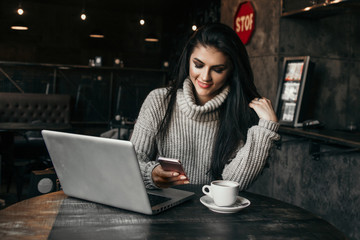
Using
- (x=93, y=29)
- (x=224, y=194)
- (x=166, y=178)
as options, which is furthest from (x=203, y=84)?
(x=93, y=29)

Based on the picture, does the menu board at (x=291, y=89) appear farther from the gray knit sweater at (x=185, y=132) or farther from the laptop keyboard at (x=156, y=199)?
the laptop keyboard at (x=156, y=199)

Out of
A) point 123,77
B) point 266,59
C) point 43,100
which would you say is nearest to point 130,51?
point 123,77

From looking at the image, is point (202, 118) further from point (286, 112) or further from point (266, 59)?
point (266, 59)

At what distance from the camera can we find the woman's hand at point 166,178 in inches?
50.1

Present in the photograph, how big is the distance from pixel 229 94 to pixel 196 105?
19cm

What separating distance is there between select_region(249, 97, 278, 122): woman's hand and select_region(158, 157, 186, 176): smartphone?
58cm

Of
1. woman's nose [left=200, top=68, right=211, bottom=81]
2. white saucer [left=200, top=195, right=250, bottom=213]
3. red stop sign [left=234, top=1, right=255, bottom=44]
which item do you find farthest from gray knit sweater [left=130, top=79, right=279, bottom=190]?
red stop sign [left=234, top=1, right=255, bottom=44]

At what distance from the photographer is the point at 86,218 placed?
1.09 meters

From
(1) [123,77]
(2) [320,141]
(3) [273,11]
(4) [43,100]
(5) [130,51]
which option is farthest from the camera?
(5) [130,51]

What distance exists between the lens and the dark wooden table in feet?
3.23

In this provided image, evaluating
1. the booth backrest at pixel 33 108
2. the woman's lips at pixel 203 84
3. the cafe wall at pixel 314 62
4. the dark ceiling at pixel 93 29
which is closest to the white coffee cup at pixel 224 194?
the woman's lips at pixel 203 84

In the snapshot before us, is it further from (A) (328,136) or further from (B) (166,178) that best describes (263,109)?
(A) (328,136)

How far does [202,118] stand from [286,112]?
1.82m

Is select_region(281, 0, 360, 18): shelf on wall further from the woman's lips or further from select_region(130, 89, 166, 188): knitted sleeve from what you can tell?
select_region(130, 89, 166, 188): knitted sleeve
